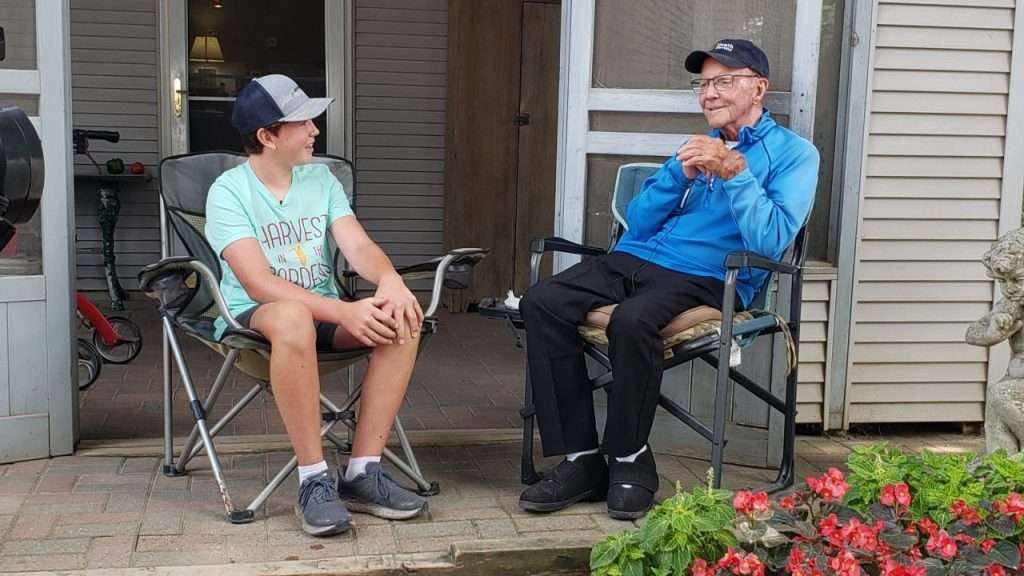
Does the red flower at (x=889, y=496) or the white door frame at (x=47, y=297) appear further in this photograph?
the white door frame at (x=47, y=297)

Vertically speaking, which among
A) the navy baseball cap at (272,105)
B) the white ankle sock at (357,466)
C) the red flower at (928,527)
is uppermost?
the navy baseball cap at (272,105)

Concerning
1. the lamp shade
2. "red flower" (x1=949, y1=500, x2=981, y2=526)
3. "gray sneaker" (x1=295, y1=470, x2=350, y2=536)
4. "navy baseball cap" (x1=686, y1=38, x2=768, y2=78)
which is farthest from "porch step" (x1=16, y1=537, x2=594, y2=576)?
the lamp shade

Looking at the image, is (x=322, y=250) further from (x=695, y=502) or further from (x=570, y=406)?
(x=695, y=502)

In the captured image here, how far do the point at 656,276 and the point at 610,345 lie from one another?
0.28 m

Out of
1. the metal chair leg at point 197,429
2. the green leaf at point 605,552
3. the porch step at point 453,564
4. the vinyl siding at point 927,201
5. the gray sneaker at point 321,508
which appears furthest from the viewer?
the vinyl siding at point 927,201

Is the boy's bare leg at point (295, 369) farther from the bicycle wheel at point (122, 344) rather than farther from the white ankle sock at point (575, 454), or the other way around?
the bicycle wheel at point (122, 344)

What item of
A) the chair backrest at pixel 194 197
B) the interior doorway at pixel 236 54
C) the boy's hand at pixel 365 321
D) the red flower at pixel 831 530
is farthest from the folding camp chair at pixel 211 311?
the interior doorway at pixel 236 54

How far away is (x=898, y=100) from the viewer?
141 inches

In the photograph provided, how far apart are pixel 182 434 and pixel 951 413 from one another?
2494mm

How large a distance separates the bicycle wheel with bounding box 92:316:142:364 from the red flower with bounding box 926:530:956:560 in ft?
10.9

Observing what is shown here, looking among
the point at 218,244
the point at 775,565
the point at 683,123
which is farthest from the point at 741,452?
the point at 218,244

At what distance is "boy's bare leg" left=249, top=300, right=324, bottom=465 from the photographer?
102 inches

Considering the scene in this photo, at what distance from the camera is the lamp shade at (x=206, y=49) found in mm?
6230

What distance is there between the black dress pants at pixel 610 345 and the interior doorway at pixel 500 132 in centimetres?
320
